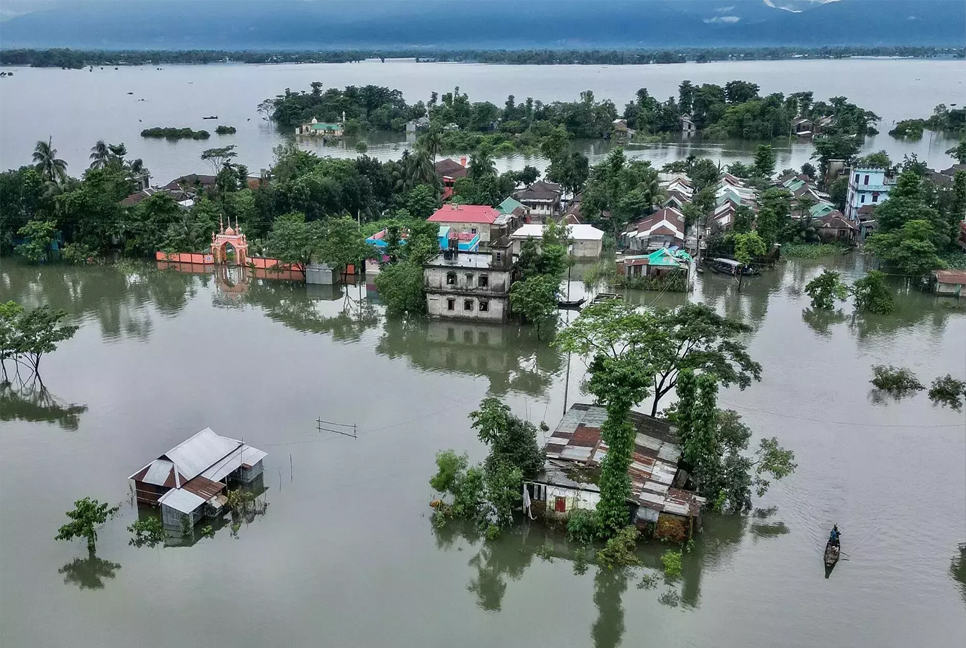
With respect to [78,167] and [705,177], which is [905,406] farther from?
[78,167]

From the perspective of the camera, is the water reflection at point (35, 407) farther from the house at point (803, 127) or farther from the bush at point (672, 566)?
the house at point (803, 127)

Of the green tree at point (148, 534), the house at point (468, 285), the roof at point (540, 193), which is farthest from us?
the roof at point (540, 193)

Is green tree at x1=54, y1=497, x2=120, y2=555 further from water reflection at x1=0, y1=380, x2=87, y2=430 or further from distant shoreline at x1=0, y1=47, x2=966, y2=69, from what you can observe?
distant shoreline at x1=0, y1=47, x2=966, y2=69

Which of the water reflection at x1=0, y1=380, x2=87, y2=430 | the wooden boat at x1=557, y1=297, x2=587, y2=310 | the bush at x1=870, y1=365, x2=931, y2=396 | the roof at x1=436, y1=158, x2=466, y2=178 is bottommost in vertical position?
the water reflection at x1=0, y1=380, x2=87, y2=430

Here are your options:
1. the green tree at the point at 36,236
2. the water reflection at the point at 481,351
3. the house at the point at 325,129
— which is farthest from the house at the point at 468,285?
the house at the point at 325,129

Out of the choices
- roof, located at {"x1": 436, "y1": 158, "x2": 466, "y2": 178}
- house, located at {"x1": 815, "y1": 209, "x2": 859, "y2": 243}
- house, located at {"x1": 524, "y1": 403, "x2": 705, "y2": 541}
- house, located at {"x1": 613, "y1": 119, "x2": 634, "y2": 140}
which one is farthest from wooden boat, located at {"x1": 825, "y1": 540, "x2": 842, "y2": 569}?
house, located at {"x1": 613, "y1": 119, "x2": 634, "y2": 140}
